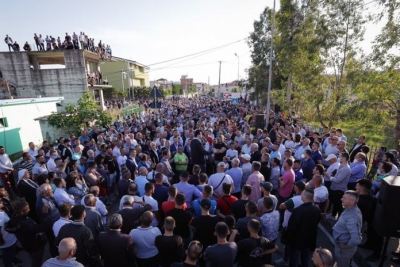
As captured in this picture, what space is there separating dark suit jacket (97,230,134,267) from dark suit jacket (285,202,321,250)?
2.41 meters

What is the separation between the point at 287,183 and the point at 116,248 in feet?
11.8

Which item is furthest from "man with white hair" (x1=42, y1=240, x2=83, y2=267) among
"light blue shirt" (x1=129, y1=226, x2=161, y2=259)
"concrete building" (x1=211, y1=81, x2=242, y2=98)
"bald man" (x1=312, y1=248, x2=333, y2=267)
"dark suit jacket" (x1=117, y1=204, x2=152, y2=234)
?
"concrete building" (x1=211, y1=81, x2=242, y2=98)

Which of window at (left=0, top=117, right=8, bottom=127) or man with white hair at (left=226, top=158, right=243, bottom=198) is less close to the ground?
window at (left=0, top=117, right=8, bottom=127)

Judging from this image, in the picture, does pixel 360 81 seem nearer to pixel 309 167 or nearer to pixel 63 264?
pixel 309 167

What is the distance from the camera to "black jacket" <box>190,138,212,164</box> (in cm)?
752

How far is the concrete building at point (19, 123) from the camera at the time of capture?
1198 centimetres

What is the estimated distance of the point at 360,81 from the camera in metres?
8.23

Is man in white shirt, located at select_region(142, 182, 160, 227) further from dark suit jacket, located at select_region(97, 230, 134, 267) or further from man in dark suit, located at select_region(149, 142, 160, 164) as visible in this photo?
man in dark suit, located at select_region(149, 142, 160, 164)

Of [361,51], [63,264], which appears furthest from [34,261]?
[361,51]

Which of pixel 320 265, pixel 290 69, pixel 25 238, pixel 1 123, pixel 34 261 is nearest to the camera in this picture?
pixel 320 265

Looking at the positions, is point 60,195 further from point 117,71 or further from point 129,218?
point 117,71

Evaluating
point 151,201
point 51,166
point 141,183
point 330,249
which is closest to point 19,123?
point 51,166

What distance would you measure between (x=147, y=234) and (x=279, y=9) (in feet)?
52.0

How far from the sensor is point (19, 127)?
1308 cm
